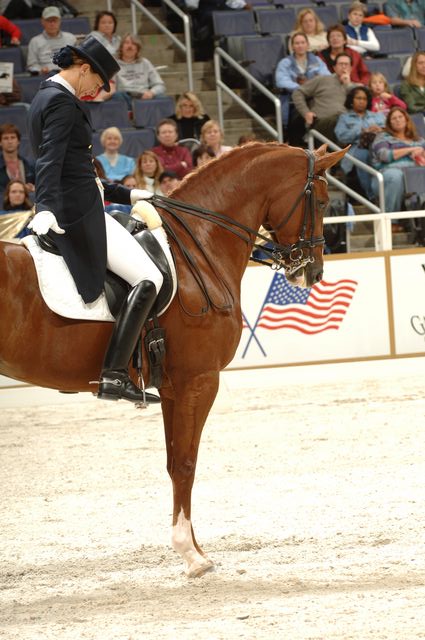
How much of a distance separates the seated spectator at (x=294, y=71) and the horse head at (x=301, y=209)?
306 inches

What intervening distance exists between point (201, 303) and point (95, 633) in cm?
155

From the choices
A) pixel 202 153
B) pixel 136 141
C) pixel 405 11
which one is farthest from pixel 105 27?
pixel 405 11

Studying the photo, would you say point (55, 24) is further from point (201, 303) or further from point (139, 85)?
point (201, 303)

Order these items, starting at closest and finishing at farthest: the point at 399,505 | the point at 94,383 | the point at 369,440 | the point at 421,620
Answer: the point at 421,620 < the point at 94,383 < the point at 399,505 < the point at 369,440

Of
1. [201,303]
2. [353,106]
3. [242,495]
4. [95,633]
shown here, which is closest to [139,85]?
[353,106]

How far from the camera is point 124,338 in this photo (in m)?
4.54

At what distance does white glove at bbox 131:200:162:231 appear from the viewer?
4785 millimetres

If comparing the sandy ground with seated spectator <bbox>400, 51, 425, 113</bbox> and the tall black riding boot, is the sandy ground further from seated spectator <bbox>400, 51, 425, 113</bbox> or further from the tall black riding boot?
seated spectator <bbox>400, 51, 425, 113</bbox>

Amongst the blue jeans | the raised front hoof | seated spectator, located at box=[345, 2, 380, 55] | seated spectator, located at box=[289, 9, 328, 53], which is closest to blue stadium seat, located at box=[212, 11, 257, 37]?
seated spectator, located at box=[289, 9, 328, 53]

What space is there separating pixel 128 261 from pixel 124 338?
1.13 feet

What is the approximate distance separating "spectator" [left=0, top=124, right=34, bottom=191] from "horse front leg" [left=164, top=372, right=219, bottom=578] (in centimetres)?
594

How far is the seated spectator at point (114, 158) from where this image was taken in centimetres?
1032

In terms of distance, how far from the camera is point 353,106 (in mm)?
12047

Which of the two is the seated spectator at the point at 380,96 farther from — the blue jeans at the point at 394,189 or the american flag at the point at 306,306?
the american flag at the point at 306,306
